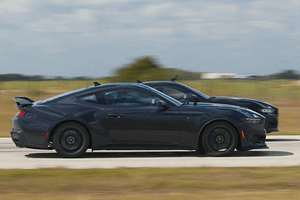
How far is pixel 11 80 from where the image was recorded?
35062 millimetres

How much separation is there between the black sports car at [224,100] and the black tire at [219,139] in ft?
8.27

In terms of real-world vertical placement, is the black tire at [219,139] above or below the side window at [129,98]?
below

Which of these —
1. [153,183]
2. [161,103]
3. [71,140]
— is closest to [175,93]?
[161,103]

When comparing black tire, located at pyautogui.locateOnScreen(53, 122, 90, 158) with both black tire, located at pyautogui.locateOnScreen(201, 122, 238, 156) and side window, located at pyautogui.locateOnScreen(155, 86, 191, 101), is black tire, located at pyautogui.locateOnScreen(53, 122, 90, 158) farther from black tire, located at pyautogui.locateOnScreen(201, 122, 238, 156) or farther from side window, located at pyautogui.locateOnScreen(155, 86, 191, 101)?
side window, located at pyautogui.locateOnScreen(155, 86, 191, 101)

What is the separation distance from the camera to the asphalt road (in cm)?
761

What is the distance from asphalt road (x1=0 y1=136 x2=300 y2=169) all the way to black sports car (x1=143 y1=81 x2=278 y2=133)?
1.13 m

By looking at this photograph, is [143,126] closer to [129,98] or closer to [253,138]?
[129,98]

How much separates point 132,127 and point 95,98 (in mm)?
893

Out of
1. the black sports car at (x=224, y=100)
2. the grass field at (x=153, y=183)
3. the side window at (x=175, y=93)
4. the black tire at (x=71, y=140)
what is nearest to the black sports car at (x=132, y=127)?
the black tire at (x=71, y=140)

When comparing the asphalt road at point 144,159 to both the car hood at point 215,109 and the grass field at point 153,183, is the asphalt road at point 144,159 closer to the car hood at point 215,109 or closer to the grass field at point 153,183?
the grass field at point 153,183

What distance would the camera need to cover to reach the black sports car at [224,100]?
36.0ft

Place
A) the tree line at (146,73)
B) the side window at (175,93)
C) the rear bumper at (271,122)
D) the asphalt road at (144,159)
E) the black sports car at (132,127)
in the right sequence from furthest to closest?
the tree line at (146,73), the side window at (175,93), the rear bumper at (271,122), the black sports car at (132,127), the asphalt road at (144,159)

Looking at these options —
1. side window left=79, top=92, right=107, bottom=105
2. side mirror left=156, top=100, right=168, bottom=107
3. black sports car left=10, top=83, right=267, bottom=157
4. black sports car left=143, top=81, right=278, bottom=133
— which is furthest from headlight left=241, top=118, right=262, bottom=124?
side window left=79, top=92, right=107, bottom=105

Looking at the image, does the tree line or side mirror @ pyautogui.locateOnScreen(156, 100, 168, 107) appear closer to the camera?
side mirror @ pyautogui.locateOnScreen(156, 100, 168, 107)
